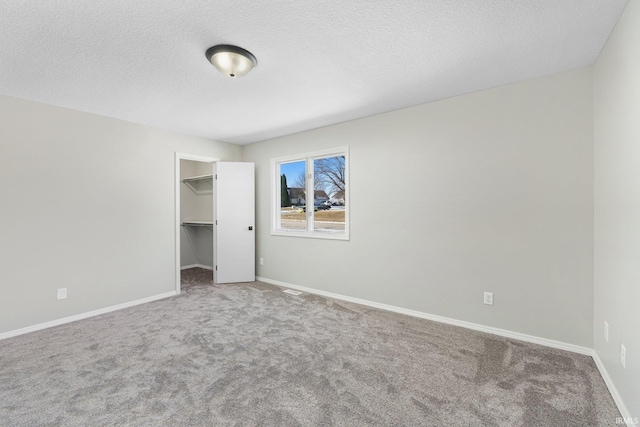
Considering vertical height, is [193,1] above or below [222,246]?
above

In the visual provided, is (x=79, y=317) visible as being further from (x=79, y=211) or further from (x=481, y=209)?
(x=481, y=209)

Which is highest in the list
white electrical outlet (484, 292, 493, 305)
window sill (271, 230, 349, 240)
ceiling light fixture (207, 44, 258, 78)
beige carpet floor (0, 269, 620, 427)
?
ceiling light fixture (207, 44, 258, 78)

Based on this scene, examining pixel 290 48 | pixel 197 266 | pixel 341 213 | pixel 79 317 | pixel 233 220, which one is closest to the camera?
pixel 290 48

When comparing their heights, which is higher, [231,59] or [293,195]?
[231,59]

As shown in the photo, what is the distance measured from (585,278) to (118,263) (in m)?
5.08

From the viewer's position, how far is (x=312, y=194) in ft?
14.5

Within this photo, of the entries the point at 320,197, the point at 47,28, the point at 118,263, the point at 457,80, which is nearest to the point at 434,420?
the point at 457,80

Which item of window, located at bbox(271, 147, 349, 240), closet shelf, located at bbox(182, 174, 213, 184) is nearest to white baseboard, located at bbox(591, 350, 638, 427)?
window, located at bbox(271, 147, 349, 240)

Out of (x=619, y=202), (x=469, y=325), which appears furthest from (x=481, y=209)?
(x=469, y=325)

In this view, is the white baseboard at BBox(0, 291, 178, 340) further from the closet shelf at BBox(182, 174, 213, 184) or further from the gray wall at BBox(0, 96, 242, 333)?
the closet shelf at BBox(182, 174, 213, 184)

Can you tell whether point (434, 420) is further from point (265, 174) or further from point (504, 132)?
point (265, 174)

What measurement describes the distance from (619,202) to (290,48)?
8.13ft

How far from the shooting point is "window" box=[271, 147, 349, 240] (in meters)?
4.06

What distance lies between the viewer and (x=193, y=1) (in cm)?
159
